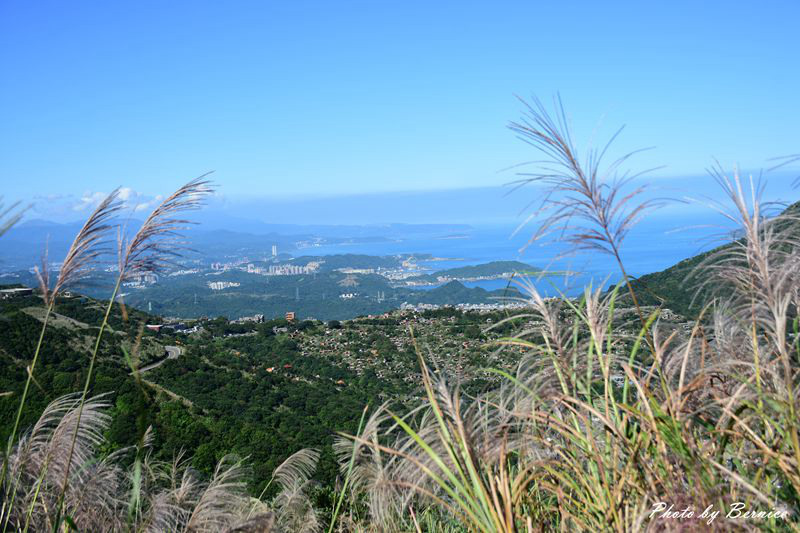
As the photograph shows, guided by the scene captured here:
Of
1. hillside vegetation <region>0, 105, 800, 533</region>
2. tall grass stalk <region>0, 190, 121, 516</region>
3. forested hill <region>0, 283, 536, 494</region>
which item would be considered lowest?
forested hill <region>0, 283, 536, 494</region>

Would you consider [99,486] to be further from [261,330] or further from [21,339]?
[261,330]

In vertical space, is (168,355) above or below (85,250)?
below

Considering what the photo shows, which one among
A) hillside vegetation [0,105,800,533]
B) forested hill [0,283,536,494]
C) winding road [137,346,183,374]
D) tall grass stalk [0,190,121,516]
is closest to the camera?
hillside vegetation [0,105,800,533]

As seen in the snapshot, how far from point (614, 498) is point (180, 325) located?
1304 inches

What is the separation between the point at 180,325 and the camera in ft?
105

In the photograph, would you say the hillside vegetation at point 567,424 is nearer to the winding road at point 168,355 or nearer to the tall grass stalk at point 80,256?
the tall grass stalk at point 80,256

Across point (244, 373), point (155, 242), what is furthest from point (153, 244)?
point (244, 373)

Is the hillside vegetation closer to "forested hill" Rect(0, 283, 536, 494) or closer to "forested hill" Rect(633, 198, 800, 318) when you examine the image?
"forested hill" Rect(633, 198, 800, 318)

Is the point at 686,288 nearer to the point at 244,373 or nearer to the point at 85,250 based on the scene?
the point at 85,250

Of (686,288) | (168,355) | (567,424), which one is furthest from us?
(168,355)

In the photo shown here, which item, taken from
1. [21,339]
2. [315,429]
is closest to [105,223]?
[315,429]

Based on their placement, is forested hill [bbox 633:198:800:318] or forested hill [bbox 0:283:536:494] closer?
forested hill [bbox 633:198:800:318]

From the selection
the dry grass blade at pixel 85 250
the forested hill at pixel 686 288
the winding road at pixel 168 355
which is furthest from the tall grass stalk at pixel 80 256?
the winding road at pixel 168 355

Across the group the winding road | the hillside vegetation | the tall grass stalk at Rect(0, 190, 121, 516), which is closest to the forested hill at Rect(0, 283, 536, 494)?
the winding road
